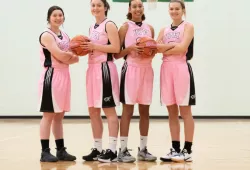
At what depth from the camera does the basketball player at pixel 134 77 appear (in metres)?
5.79

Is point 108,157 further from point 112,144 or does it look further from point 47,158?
point 47,158

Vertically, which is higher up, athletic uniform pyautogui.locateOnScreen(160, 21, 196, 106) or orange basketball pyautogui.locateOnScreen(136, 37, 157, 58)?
orange basketball pyautogui.locateOnScreen(136, 37, 157, 58)

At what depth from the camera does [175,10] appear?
5773mm

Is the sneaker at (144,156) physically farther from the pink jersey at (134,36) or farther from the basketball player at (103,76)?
the pink jersey at (134,36)

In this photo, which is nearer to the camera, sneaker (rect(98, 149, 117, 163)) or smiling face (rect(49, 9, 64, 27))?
sneaker (rect(98, 149, 117, 163))

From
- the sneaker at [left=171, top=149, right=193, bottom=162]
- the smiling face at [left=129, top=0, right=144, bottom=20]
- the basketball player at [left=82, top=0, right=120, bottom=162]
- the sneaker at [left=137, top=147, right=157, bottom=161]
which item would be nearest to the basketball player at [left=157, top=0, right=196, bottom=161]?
the sneaker at [left=171, top=149, right=193, bottom=162]

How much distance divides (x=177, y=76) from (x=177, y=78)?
0.9 inches

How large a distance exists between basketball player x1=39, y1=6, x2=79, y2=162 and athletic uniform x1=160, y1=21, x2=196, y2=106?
1.12 m

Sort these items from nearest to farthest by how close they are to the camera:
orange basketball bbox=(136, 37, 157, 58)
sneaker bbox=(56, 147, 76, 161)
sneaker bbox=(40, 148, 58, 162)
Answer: orange basketball bbox=(136, 37, 157, 58), sneaker bbox=(40, 148, 58, 162), sneaker bbox=(56, 147, 76, 161)

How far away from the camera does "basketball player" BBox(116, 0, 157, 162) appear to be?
5.79 meters

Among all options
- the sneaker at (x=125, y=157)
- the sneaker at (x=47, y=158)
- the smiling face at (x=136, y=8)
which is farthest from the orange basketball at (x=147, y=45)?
the sneaker at (x=47, y=158)

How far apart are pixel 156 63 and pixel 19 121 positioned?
3.35 metres

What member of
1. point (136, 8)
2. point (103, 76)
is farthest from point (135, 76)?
point (136, 8)

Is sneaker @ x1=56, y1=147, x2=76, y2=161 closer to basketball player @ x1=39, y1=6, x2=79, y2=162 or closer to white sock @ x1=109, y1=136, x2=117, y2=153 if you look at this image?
basketball player @ x1=39, y1=6, x2=79, y2=162
